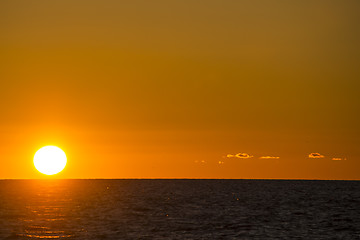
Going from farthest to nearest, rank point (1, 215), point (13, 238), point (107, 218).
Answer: point (1, 215) < point (107, 218) < point (13, 238)

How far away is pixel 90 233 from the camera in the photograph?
6675 centimetres

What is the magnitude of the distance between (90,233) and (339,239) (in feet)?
90.7

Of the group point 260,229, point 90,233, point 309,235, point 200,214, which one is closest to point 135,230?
point 90,233

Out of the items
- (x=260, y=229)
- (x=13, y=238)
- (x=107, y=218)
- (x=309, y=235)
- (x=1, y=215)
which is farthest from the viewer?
(x=1, y=215)

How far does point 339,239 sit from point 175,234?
18034mm

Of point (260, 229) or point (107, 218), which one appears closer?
point (260, 229)

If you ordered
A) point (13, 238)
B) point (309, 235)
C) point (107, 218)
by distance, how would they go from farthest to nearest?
point (107, 218), point (309, 235), point (13, 238)

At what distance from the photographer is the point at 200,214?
316ft

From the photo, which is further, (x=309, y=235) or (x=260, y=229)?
(x=260, y=229)

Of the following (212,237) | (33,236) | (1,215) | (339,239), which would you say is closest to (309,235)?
(339,239)

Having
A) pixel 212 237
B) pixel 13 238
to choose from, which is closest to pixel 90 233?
pixel 13 238

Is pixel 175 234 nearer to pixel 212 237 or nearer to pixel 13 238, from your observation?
pixel 212 237

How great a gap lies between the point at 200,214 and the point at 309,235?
31252mm

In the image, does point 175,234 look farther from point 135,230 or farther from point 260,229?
point 260,229
